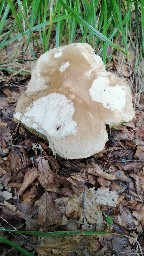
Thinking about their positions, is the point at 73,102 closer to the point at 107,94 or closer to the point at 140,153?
the point at 107,94

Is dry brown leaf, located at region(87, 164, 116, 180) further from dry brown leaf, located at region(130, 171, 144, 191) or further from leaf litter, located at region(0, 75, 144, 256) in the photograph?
dry brown leaf, located at region(130, 171, 144, 191)

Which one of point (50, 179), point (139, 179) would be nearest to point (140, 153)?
point (139, 179)

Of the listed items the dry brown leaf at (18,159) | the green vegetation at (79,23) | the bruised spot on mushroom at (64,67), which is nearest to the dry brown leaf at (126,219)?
the dry brown leaf at (18,159)

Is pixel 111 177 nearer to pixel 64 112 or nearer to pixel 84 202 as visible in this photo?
pixel 84 202

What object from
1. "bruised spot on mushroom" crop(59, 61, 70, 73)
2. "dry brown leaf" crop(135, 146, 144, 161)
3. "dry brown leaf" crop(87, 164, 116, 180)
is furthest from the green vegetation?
"dry brown leaf" crop(87, 164, 116, 180)

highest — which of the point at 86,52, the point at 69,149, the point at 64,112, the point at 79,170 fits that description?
the point at 86,52

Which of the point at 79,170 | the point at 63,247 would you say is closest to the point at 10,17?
the point at 79,170

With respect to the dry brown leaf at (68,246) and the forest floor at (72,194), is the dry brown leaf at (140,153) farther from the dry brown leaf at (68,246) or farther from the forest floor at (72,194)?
the dry brown leaf at (68,246)

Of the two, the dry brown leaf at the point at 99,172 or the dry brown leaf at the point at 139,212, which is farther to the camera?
the dry brown leaf at the point at 99,172
